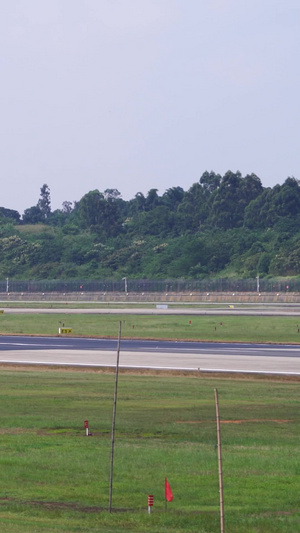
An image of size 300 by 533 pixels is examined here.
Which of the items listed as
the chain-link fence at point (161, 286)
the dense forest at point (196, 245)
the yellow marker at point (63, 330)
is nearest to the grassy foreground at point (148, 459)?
the yellow marker at point (63, 330)

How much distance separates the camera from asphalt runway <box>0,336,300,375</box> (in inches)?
1921

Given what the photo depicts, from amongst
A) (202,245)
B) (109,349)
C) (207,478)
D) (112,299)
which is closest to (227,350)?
(109,349)

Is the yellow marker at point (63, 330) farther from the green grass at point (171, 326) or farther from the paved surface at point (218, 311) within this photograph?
the paved surface at point (218, 311)

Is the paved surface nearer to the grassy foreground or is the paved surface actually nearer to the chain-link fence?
the chain-link fence

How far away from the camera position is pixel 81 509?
758 inches

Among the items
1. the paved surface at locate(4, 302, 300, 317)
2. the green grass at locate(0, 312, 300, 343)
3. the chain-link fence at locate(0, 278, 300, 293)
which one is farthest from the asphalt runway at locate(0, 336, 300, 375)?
the chain-link fence at locate(0, 278, 300, 293)

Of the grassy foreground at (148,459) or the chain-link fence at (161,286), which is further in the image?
the chain-link fence at (161,286)

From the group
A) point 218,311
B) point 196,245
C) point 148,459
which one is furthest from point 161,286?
point 148,459

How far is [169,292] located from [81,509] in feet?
369

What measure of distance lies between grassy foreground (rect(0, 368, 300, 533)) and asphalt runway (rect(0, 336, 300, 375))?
844 cm

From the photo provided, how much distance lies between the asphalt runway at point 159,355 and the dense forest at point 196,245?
82.6 m

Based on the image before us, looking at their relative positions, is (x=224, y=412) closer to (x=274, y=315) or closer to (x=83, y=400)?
(x=83, y=400)

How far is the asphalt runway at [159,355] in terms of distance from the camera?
48.8 meters

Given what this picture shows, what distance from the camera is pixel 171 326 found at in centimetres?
8062
